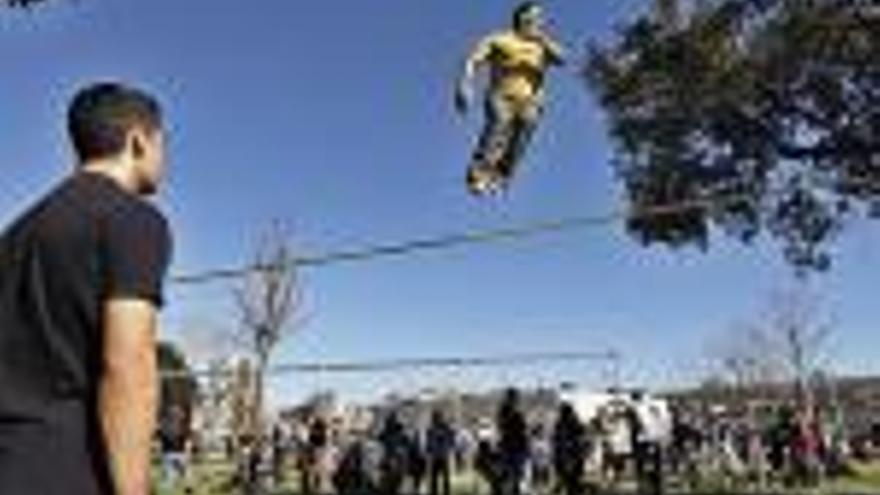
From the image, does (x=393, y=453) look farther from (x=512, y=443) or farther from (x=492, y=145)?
(x=492, y=145)

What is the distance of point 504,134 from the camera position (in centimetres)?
1616

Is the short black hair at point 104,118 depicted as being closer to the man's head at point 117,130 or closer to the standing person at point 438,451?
the man's head at point 117,130

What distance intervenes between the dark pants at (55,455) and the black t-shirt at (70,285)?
0.08 feet

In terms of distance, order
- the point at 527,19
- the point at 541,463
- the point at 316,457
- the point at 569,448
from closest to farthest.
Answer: the point at 527,19
the point at 569,448
the point at 541,463
the point at 316,457

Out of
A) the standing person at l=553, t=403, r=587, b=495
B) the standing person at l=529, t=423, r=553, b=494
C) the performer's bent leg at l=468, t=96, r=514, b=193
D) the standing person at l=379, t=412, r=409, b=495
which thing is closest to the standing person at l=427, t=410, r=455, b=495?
the standing person at l=379, t=412, r=409, b=495

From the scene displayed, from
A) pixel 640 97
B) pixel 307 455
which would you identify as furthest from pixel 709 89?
pixel 307 455


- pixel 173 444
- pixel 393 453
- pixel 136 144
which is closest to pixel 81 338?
pixel 136 144

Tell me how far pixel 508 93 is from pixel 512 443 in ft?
50.2

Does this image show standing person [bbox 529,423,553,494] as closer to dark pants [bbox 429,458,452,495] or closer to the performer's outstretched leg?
dark pants [bbox 429,458,452,495]

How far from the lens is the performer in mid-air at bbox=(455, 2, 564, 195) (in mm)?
15844

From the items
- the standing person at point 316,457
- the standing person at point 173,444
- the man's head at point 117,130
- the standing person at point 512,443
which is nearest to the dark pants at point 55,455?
the man's head at point 117,130

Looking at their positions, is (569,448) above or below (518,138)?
below

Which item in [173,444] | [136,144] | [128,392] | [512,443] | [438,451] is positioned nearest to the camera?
[128,392]

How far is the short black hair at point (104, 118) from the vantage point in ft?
14.7
